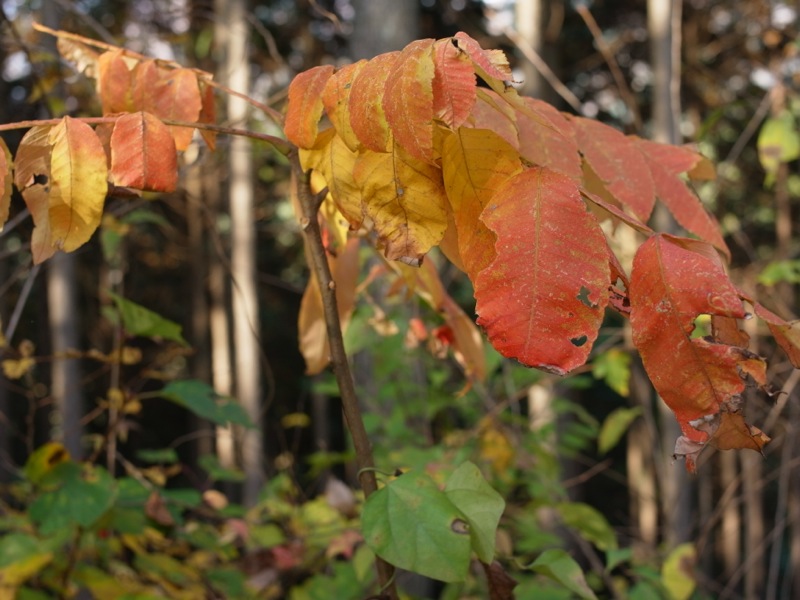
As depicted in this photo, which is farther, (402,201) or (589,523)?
(589,523)

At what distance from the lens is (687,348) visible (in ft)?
1.89

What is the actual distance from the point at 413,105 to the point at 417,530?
419 millimetres

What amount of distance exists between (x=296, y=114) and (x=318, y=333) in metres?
0.46

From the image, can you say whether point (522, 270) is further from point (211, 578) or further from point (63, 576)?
point (211, 578)

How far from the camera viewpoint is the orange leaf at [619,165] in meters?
0.83

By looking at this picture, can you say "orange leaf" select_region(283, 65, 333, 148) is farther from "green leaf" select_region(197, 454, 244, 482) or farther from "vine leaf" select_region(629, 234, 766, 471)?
"green leaf" select_region(197, 454, 244, 482)

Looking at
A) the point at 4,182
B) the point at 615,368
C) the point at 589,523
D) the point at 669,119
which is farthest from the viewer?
the point at 669,119

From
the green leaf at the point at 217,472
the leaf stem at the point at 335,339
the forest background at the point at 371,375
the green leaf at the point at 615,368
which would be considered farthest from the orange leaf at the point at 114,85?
the green leaf at the point at 217,472

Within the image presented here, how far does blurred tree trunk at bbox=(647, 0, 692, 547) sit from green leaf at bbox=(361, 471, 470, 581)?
1.98 m

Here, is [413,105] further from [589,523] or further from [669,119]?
[669,119]

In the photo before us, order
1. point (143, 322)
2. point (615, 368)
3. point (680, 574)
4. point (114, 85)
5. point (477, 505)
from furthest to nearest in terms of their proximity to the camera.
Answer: point (615, 368) < point (680, 574) < point (143, 322) < point (114, 85) < point (477, 505)

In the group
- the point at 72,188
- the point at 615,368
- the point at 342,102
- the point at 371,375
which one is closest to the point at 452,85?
the point at 342,102

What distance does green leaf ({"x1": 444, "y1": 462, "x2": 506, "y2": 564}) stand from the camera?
80cm

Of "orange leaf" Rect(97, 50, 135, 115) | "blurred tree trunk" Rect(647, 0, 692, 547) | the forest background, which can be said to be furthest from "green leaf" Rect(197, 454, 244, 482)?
"orange leaf" Rect(97, 50, 135, 115)
